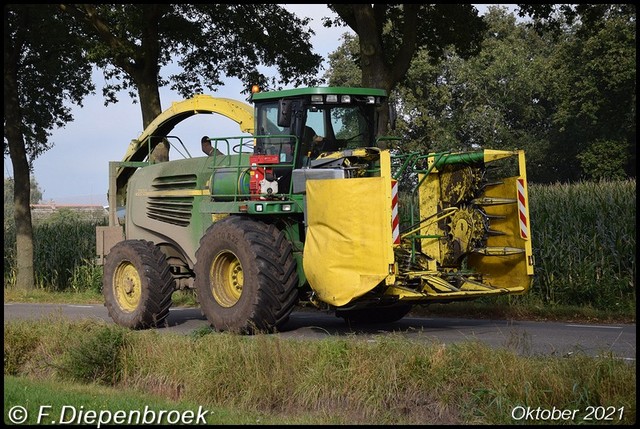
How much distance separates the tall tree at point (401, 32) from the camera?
1970 cm

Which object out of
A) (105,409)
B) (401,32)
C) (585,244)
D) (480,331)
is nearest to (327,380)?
(105,409)

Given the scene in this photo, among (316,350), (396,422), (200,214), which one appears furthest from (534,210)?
(396,422)

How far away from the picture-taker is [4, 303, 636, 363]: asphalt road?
1082cm

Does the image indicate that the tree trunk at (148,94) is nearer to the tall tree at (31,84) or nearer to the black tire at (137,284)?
the tall tree at (31,84)

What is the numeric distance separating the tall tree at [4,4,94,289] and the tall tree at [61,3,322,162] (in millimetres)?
1098

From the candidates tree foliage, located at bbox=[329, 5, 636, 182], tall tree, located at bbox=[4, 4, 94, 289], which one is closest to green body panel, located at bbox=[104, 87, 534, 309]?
tall tree, located at bbox=[4, 4, 94, 289]

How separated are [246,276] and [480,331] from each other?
10.8ft

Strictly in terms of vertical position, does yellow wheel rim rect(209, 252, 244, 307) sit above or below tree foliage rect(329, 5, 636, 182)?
below

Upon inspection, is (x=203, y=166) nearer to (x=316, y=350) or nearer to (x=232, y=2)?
(x=316, y=350)

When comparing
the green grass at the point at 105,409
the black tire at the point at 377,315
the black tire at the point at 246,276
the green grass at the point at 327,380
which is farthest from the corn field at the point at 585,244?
the green grass at the point at 105,409

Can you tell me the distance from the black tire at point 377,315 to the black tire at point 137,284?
2819mm

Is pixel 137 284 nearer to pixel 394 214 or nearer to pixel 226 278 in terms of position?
pixel 226 278

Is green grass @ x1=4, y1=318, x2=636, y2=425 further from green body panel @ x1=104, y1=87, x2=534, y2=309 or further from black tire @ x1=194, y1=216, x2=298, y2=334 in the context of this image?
green body panel @ x1=104, y1=87, x2=534, y2=309

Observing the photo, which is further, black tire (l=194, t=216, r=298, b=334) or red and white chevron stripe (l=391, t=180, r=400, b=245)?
black tire (l=194, t=216, r=298, b=334)
